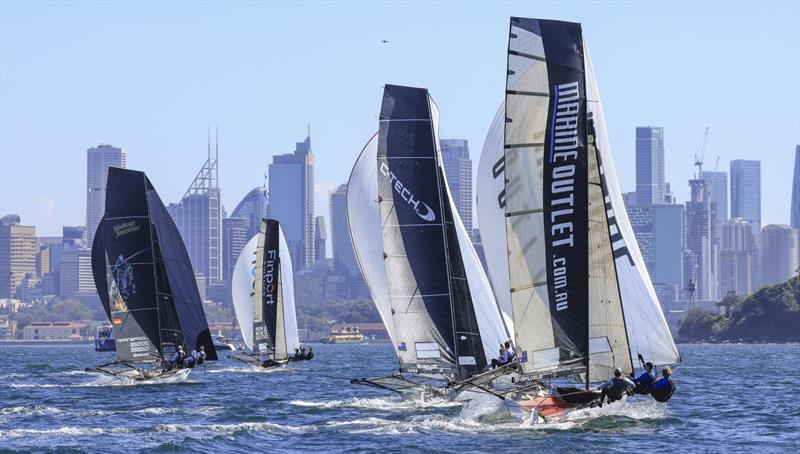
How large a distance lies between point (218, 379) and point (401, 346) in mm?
21969

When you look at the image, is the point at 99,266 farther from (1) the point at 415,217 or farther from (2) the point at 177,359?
(1) the point at 415,217

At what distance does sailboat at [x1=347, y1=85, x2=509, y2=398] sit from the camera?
38.2m

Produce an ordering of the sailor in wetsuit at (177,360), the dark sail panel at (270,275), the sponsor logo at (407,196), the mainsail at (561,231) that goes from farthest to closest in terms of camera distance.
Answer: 1. the dark sail panel at (270,275)
2. the sailor in wetsuit at (177,360)
3. the sponsor logo at (407,196)
4. the mainsail at (561,231)

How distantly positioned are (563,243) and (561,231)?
26cm

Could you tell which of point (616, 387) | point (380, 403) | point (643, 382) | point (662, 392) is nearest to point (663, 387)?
point (662, 392)

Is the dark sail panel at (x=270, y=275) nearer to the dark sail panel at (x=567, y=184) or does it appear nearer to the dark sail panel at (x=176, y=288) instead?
the dark sail panel at (x=176, y=288)

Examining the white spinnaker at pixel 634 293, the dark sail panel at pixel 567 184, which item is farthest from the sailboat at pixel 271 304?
the dark sail panel at pixel 567 184

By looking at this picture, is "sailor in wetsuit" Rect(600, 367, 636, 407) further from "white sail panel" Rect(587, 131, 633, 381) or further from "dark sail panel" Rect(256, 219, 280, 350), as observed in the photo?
"dark sail panel" Rect(256, 219, 280, 350)

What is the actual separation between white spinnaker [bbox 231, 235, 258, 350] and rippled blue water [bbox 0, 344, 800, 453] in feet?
82.4

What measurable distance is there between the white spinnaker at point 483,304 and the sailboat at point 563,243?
4788mm

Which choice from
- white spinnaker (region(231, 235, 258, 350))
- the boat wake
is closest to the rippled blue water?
the boat wake

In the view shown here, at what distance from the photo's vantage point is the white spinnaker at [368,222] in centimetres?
4131

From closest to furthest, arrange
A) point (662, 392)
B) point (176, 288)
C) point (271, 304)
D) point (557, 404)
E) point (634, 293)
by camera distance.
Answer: point (557, 404), point (662, 392), point (634, 293), point (176, 288), point (271, 304)

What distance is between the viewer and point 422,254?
38250mm
